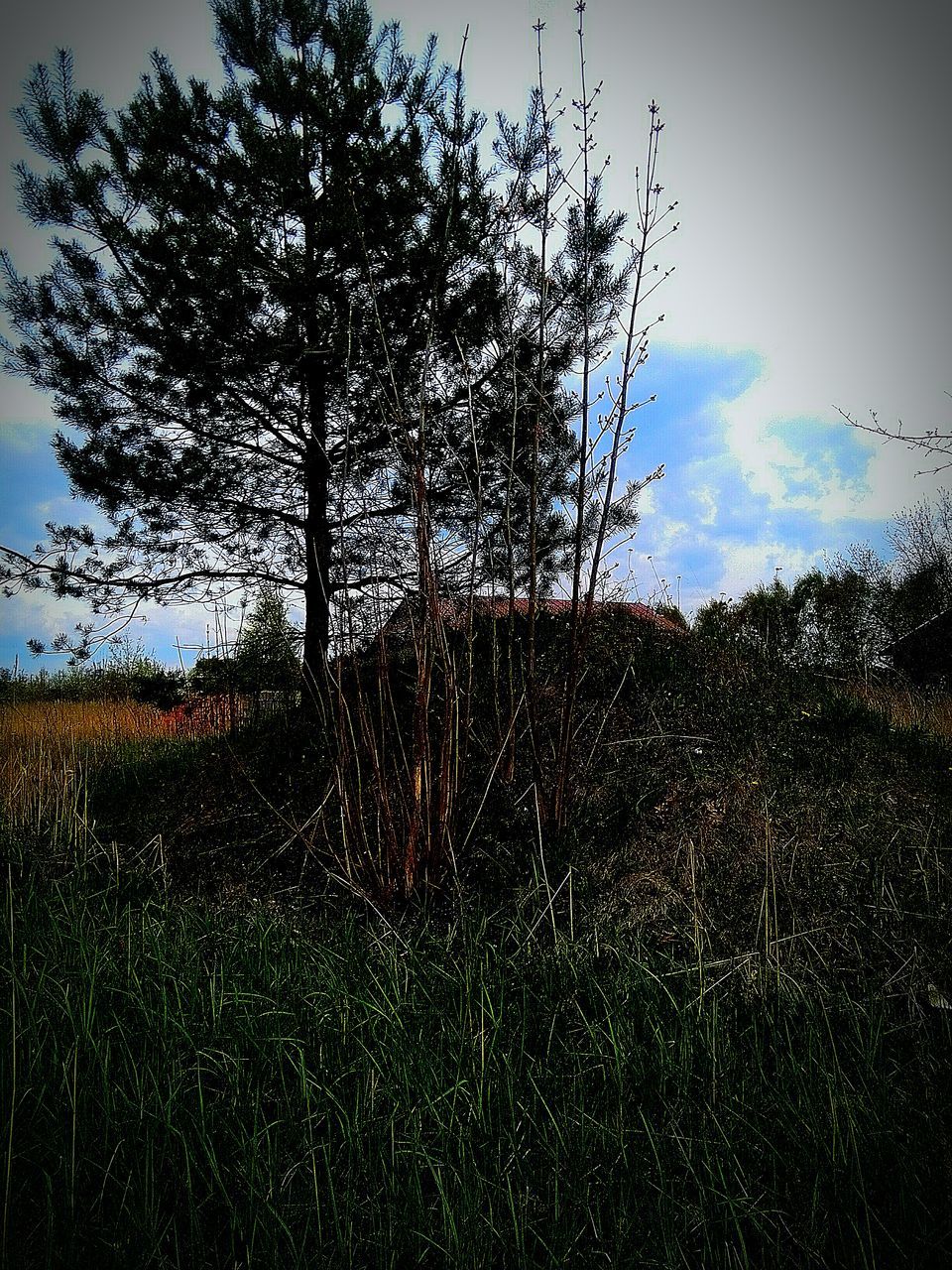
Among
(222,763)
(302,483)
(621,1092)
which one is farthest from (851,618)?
(621,1092)

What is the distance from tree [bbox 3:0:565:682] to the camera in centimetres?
547

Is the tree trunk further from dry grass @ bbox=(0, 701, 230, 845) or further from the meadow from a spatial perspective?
the meadow

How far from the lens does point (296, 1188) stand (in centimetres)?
154

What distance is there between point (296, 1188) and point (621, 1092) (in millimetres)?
690

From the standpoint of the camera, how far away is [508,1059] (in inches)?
71.2

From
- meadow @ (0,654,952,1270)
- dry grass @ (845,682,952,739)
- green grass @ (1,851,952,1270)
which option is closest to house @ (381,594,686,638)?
meadow @ (0,654,952,1270)

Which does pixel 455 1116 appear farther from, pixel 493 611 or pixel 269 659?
pixel 269 659

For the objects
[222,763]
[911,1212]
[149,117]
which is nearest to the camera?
[911,1212]

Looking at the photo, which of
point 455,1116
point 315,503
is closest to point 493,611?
point 455,1116

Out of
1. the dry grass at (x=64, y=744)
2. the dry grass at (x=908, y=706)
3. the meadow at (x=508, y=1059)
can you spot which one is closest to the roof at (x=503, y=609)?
the meadow at (x=508, y=1059)

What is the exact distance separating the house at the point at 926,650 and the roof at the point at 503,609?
7.57 m

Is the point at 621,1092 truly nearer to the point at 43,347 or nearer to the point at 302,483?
the point at 302,483

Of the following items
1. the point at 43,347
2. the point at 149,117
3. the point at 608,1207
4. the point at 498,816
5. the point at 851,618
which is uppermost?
the point at 149,117

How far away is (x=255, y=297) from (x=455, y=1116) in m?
5.22
